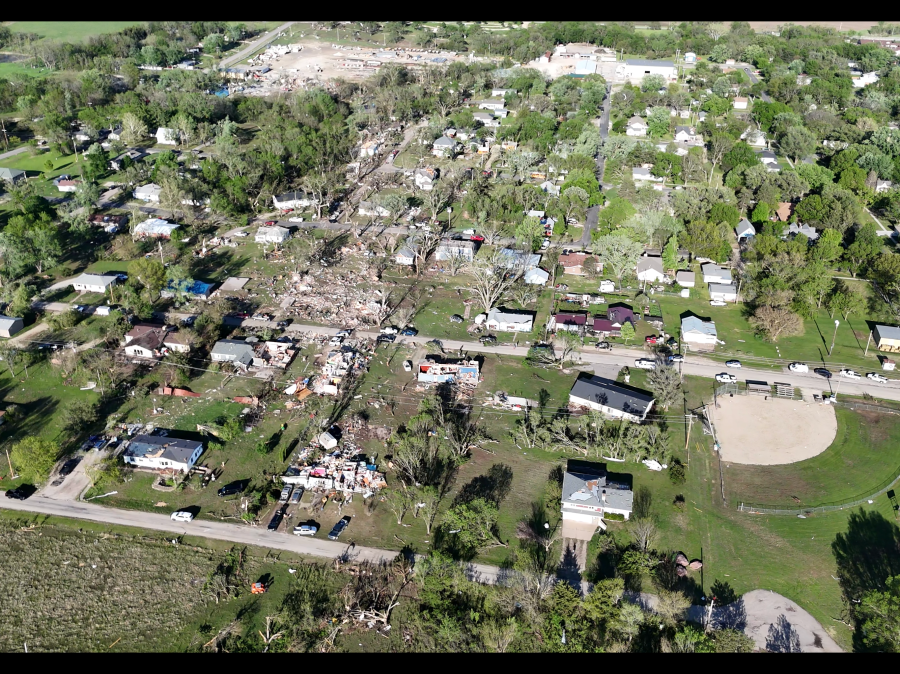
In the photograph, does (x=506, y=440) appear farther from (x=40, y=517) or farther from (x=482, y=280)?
(x=40, y=517)

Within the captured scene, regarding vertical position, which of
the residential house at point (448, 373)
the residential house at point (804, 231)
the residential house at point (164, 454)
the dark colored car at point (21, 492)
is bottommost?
the dark colored car at point (21, 492)

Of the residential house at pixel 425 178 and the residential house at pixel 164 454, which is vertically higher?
the residential house at pixel 425 178

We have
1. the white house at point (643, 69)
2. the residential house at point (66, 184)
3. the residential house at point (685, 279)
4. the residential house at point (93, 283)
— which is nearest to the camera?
the residential house at point (93, 283)

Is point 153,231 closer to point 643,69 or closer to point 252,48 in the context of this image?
point 643,69

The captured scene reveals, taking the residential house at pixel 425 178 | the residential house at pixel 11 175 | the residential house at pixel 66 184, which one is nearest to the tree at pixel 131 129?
the residential house at pixel 66 184

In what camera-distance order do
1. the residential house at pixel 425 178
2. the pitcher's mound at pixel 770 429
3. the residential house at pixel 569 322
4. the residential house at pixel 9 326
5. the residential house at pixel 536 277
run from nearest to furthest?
the pitcher's mound at pixel 770 429 < the residential house at pixel 9 326 < the residential house at pixel 569 322 < the residential house at pixel 536 277 < the residential house at pixel 425 178

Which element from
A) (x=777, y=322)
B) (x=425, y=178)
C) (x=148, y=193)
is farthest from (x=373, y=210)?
(x=777, y=322)

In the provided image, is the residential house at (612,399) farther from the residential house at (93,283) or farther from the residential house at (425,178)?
the residential house at (93,283)
